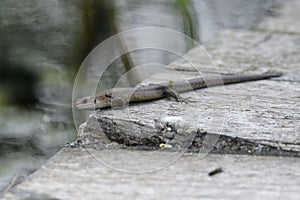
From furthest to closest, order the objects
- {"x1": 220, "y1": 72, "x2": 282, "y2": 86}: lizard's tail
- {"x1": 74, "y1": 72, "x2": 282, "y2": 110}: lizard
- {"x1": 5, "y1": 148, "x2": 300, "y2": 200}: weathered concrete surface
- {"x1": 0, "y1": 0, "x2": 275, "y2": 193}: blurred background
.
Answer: {"x1": 0, "y1": 0, "x2": 275, "y2": 193}: blurred background → {"x1": 220, "y1": 72, "x2": 282, "y2": 86}: lizard's tail → {"x1": 74, "y1": 72, "x2": 282, "y2": 110}: lizard → {"x1": 5, "y1": 148, "x2": 300, "y2": 200}: weathered concrete surface

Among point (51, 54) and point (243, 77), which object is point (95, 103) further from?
point (51, 54)

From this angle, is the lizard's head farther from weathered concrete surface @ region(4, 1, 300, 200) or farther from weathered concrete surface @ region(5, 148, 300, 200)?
weathered concrete surface @ region(5, 148, 300, 200)

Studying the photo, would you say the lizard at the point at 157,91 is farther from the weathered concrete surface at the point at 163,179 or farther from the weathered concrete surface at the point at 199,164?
the weathered concrete surface at the point at 163,179

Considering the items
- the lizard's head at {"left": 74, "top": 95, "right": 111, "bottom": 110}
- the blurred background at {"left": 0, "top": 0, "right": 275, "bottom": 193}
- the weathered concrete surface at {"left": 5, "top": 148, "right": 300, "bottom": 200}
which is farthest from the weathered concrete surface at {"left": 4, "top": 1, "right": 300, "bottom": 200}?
the blurred background at {"left": 0, "top": 0, "right": 275, "bottom": 193}

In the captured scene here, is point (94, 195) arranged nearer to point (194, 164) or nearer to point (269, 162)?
point (194, 164)

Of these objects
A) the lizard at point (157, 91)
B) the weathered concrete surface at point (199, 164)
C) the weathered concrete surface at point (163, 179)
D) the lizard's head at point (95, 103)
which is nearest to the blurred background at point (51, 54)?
the lizard's head at point (95, 103)

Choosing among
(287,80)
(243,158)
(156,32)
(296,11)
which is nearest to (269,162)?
(243,158)

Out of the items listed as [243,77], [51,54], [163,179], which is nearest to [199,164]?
[163,179]
